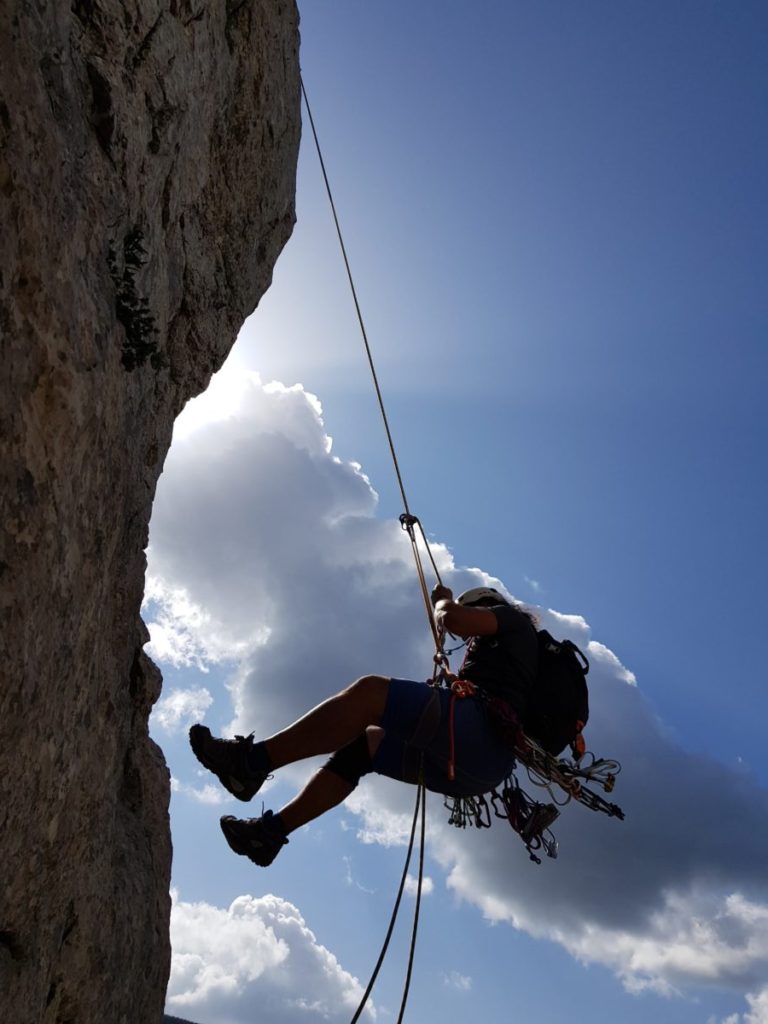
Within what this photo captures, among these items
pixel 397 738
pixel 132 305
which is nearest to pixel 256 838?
pixel 397 738

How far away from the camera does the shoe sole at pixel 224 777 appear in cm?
574

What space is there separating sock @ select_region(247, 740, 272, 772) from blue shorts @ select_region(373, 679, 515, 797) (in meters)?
0.76

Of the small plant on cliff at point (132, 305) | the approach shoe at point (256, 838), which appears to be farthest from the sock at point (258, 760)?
the small plant on cliff at point (132, 305)

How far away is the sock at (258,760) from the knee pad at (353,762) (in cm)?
68

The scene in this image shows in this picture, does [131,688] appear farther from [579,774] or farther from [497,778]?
[579,774]

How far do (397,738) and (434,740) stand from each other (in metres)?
0.24

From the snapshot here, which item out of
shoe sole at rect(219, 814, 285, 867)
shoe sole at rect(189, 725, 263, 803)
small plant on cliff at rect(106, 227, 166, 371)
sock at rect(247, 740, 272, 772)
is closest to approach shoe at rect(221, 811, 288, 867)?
shoe sole at rect(219, 814, 285, 867)

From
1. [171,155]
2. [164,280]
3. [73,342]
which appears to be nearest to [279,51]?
[171,155]

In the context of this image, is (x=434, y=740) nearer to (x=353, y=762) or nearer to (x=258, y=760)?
(x=353, y=762)

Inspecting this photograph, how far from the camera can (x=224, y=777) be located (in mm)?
5730

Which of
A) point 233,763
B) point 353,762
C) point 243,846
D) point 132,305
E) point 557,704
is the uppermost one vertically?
point 132,305

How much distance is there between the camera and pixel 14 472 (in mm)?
3840

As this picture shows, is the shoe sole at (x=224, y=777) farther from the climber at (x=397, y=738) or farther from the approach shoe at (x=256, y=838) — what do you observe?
the approach shoe at (x=256, y=838)

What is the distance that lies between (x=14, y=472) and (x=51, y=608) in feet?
2.33
